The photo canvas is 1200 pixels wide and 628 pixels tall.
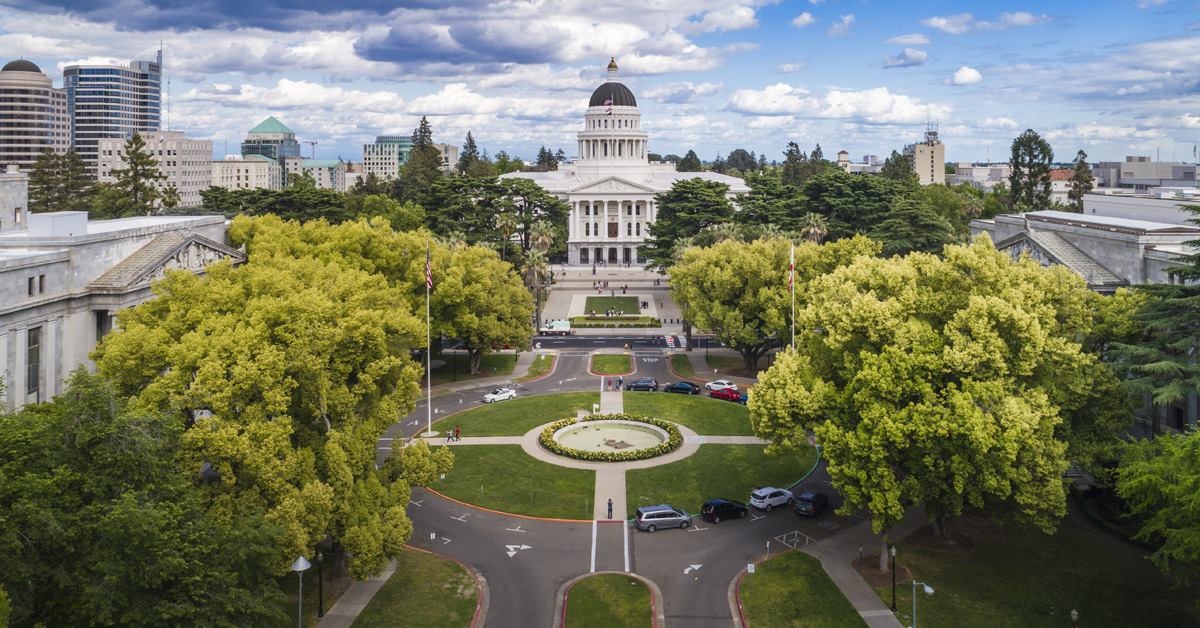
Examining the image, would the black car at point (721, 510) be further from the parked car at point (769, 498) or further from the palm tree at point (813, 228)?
the palm tree at point (813, 228)

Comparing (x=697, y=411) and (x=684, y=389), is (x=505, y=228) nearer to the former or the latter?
(x=684, y=389)

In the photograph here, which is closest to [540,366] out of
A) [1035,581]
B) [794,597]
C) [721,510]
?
[721,510]

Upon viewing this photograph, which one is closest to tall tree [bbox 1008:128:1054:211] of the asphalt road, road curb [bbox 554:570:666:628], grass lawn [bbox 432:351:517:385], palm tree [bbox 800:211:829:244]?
palm tree [bbox 800:211:829:244]

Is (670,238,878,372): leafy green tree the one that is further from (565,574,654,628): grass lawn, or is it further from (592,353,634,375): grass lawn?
(565,574,654,628): grass lawn

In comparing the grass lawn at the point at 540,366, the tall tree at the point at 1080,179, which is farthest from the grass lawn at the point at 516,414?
the tall tree at the point at 1080,179

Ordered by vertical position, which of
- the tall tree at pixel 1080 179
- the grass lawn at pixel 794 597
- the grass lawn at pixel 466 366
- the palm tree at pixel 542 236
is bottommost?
the grass lawn at pixel 794 597

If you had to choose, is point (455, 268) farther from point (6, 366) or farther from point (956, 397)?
point (956, 397)
